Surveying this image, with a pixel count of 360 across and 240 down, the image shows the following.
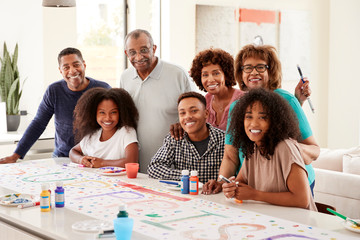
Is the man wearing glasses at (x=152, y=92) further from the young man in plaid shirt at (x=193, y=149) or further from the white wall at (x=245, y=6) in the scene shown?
the white wall at (x=245, y=6)

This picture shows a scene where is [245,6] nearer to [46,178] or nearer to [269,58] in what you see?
[269,58]

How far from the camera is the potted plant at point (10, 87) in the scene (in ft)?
16.0

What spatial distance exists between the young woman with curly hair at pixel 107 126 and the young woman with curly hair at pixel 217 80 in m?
0.51

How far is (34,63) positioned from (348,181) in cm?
335

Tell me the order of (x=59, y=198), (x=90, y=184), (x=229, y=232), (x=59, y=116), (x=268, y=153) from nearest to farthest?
(x=229, y=232) < (x=59, y=198) < (x=268, y=153) < (x=90, y=184) < (x=59, y=116)

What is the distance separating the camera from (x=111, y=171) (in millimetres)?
2887

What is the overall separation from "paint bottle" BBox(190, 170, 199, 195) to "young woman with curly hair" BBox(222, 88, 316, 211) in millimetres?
187

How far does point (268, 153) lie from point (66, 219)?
3.10 ft

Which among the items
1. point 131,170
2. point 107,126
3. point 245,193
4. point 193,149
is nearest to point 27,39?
point 107,126

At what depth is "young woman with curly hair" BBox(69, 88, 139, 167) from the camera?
3145 mm

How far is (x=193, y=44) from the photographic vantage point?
233 inches

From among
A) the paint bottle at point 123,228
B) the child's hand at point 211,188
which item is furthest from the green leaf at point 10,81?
the paint bottle at point 123,228

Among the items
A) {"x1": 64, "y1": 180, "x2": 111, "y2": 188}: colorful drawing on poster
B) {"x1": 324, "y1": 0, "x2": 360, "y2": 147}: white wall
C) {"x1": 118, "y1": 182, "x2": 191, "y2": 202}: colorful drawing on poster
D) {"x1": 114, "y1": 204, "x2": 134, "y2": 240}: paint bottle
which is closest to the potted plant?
{"x1": 64, "y1": 180, "x2": 111, "y2": 188}: colorful drawing on poster

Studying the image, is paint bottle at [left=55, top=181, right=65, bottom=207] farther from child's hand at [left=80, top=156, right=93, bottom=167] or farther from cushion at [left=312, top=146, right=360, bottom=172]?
cushion at [left=312, top=146, right=360, bottom=172]
